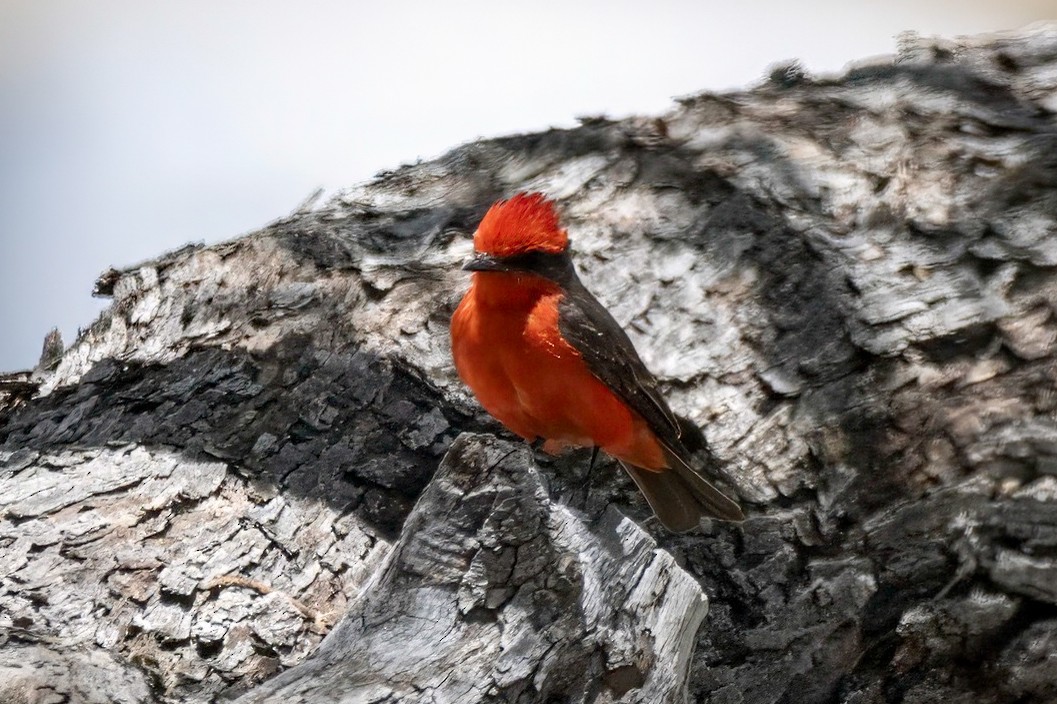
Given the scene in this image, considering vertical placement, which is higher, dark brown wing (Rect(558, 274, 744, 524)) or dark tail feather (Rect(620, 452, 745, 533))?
dark brown wing (Rect(558, 274, 744, 524))

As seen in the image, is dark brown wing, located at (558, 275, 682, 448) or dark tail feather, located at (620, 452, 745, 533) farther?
dark brown wing, located at (558, 275, 682, 448)

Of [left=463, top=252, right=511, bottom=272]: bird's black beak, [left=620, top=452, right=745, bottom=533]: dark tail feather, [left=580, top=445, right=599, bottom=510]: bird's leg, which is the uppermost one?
[left=463, top=252, right=511, bottom=272]: bird's black beak

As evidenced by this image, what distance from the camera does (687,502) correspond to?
3.54 metres

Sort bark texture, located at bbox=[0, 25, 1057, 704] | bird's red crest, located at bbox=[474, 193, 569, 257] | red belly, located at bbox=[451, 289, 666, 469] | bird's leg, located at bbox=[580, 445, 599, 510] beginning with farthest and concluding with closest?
bird's red crest, located at bbox=[474, 193, 569, 257]
red belly, located at bbox=[451, 289, 666, 469]
bird's leg, located at bbox=[580, 445, 599, 510]
bark texture, located at bbox=[0, 25, 1057, 704]

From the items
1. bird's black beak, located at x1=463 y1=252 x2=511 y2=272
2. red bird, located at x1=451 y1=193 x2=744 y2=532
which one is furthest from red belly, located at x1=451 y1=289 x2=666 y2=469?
bird's black beak, located at x1=463 y1=252 x2=511 y2=272

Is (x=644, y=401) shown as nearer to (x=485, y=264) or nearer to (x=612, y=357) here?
(x=612, y=357)

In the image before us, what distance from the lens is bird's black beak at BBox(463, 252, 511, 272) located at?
372 centimetres

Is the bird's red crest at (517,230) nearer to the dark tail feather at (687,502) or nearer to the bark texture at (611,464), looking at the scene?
the bark texture at (611,464)

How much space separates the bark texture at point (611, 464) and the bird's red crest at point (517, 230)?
37 centimetres

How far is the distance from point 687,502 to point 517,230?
3.68 feet

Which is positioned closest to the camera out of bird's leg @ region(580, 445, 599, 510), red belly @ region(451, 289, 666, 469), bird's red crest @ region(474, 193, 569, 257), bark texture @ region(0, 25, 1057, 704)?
bark texture @ region(0, 25, 1057, 704)

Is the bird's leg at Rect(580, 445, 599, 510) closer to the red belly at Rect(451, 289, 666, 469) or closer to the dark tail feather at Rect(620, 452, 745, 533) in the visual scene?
the red belly at Rect(451, 289, 666, 469)

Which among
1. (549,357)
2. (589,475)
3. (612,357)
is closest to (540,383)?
(549,357)

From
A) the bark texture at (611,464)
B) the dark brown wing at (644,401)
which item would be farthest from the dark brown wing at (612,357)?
the bark texture at (611,464)
